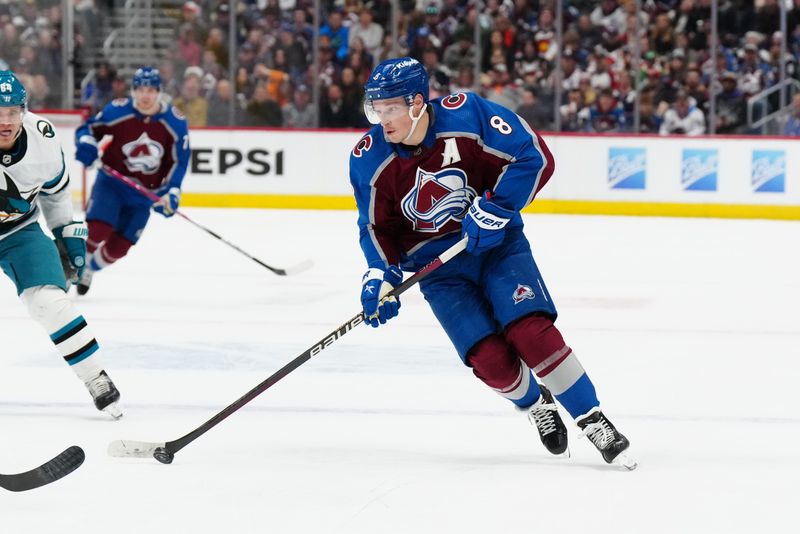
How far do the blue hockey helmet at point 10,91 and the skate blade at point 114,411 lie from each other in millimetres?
861

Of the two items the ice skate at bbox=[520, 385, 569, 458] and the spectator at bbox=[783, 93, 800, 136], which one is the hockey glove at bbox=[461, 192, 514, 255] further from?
the spectator at bbox=[783, 93, 800, 136]

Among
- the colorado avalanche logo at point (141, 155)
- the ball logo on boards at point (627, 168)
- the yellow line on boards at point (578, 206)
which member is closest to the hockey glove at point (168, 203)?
the colorado avalanche logo at point (141, 155)

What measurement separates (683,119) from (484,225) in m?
7.61

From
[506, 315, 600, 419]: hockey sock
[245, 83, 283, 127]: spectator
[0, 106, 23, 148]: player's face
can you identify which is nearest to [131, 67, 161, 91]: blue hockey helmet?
[0, 106, 23, 148]: player's face

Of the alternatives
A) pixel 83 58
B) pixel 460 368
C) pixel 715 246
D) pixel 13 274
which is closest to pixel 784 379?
pixel 460 368

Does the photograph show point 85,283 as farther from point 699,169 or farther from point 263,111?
point 699,169

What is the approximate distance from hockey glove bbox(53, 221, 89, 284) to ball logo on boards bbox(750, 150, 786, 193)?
711cm

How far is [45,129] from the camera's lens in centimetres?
368

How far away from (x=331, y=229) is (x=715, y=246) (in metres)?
2.67

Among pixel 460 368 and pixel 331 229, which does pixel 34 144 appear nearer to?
pixel 460 368

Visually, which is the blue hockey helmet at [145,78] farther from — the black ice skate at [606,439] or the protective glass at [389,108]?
the black ice skate at [606,439]

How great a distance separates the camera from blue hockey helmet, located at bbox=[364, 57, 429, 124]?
3.00m

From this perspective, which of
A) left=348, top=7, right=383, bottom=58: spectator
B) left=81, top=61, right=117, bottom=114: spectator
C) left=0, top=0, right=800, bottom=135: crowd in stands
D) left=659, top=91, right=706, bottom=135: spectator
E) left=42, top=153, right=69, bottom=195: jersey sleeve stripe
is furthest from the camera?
left=81, top=61, right=117, bottom=114: spectator

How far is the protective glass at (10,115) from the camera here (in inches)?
135
